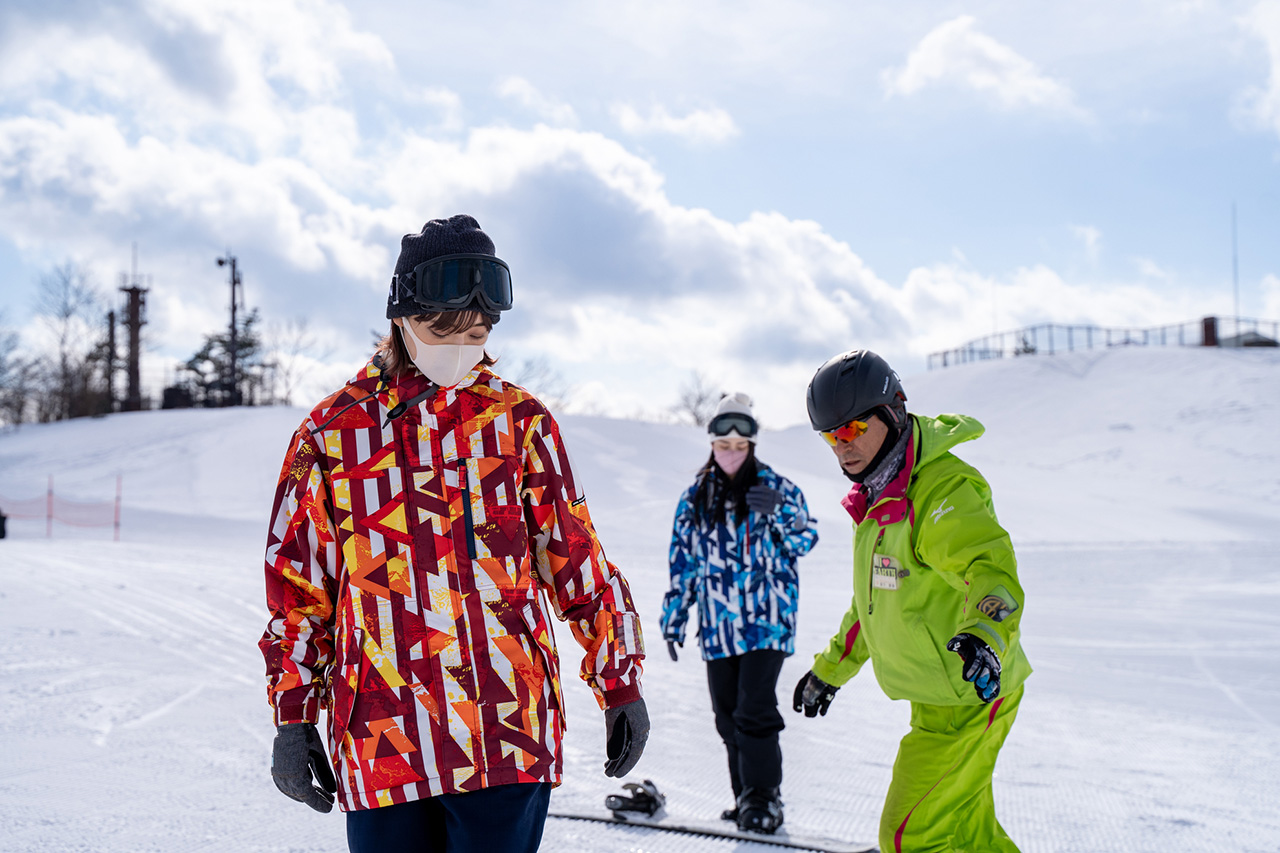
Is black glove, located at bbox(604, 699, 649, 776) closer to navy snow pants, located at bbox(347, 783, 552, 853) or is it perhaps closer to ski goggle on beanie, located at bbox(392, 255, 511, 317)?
navy snow pants, located at bbox(347, 783, 552, 853)

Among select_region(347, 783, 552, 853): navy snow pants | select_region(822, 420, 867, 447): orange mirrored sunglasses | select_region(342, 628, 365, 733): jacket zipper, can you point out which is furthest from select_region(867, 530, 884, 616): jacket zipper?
select_region(342, 628, 365, 733): jacket zipper

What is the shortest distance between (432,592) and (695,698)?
5.06m

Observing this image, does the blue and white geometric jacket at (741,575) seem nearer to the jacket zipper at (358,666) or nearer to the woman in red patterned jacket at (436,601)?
the woman in red patterned jacket at (436,601)

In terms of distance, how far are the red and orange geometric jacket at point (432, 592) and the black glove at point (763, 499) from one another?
226 cm

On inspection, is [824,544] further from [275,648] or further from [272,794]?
[275,648]

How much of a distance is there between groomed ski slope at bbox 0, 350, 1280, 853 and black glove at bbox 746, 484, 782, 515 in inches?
53.6

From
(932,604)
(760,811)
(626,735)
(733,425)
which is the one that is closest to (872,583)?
(932,604)

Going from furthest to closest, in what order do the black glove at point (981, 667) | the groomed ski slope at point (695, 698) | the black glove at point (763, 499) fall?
the black glove at point (763, 499) → the groomed ski slope at point (695, 698) → the black glove at point (981, 667)

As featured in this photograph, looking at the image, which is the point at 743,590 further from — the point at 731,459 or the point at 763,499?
the point at 731,459

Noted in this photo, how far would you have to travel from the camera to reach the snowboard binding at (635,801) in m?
3.96

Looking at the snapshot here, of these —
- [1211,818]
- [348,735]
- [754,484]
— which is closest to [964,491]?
[348,735]

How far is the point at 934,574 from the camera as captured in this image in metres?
2.58

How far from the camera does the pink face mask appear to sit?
173 inches

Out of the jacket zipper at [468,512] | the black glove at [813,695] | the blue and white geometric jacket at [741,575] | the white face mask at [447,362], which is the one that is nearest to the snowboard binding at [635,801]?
the blue and white geometric jacket at [741,575]
